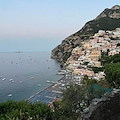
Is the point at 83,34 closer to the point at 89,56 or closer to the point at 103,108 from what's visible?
the point at 89,56

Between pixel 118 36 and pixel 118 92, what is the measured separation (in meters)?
103

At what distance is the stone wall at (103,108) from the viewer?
22.7 feet

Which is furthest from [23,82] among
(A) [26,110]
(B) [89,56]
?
(A) [26,110]

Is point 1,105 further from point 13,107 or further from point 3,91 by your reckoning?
point 3,91

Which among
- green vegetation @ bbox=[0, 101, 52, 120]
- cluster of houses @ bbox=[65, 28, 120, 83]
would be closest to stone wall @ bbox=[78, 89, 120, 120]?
green vegetation @ bbox=[0, 101, 52, 120]

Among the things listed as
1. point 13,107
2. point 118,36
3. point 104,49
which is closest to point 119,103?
point 13,107

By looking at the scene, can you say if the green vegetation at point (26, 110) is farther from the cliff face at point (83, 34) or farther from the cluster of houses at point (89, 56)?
the cliff face at point (83, 34)

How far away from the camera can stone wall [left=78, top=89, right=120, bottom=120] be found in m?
6.91

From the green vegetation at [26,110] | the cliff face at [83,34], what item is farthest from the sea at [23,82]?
the cliff face at [83,34]

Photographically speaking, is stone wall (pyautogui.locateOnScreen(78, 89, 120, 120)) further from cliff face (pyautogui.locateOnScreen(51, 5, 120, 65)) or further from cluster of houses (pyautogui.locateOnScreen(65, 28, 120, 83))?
cliff face (pyautogui.locateOnScreen(51, 5, 120, 65))

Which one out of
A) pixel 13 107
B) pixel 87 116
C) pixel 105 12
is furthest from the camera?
pixel 105 12

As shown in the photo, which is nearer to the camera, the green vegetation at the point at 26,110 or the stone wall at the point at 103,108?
the stone wall at the point at 103,108

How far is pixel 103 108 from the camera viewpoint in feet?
25.6

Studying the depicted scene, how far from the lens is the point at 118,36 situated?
100875mm
